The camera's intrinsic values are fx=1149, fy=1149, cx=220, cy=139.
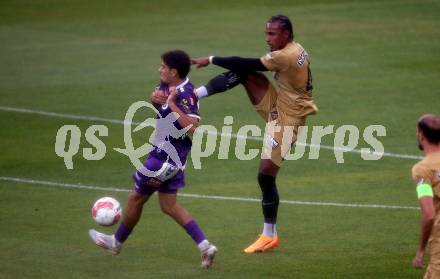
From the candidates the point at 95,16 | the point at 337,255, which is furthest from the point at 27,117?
the point at 95,16

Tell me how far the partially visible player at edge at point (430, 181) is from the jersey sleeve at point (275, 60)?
4.05 meters

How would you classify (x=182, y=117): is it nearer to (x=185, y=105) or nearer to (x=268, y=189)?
(x=185, y=105)

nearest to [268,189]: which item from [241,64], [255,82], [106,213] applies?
[255,82]

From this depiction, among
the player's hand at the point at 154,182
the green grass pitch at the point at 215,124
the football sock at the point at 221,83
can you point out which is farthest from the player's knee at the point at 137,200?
the football sock at the point at 221,83

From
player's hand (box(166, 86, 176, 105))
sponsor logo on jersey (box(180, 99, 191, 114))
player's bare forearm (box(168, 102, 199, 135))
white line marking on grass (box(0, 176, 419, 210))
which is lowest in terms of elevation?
white line marking on grass (box(0, 176, 419, 210))

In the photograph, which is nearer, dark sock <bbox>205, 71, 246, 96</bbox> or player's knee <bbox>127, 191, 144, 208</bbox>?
player's knee <bbox>127, 191, 144, 208</bbox>

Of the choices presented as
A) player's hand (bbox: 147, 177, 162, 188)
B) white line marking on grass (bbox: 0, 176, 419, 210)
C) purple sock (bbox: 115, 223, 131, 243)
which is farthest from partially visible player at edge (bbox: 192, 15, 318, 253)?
white line marking on grass (bbox: 0, 176, 419, 210)

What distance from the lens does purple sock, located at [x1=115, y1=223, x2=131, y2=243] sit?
13405 millimetres

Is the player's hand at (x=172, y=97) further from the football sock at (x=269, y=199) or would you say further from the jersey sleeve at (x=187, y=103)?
the football sock at (x=269, y=199)

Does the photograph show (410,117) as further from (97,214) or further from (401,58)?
(97,214)

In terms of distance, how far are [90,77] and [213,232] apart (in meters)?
13.1

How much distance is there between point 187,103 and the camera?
1293 cm

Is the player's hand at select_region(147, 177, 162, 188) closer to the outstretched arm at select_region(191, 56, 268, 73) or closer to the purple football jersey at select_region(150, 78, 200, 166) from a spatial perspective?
the purple football jersey at select_region(150, 78, 200, 166)

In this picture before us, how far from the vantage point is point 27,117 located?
23156 mm
